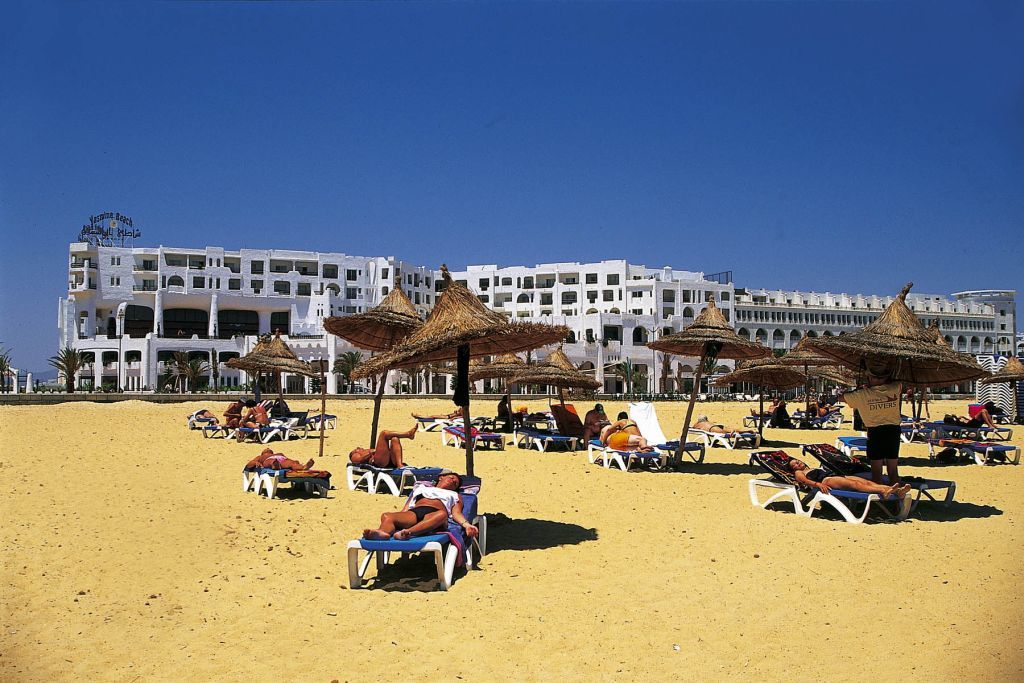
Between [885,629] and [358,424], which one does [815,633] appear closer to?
[885,629]

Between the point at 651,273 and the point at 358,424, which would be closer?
the point at 358,424

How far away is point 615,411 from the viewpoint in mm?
37188

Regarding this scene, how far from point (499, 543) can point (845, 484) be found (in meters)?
3.96

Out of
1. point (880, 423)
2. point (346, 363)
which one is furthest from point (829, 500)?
point (346, 363)

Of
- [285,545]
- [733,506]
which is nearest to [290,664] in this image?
[285,545]

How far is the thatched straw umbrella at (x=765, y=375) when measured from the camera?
19375mm

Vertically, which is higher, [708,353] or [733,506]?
[708,353]

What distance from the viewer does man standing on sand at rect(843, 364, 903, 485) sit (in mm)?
8984

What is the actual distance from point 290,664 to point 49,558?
297 cm

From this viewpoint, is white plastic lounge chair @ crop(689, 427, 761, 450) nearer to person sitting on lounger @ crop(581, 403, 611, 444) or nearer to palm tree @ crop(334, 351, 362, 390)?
person sitting on lounger @ crop(581, 403, 611, 444)

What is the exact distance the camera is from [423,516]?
6.46 meters

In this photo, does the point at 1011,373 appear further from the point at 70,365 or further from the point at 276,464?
the point at 70,365

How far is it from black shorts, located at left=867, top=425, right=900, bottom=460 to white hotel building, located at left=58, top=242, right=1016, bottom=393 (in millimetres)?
45097

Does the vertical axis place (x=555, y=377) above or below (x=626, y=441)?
above
